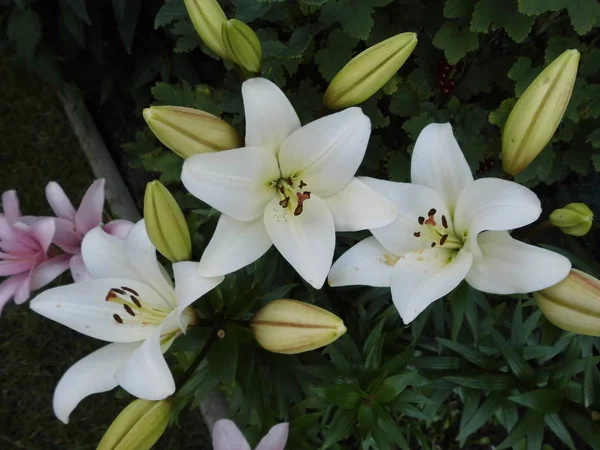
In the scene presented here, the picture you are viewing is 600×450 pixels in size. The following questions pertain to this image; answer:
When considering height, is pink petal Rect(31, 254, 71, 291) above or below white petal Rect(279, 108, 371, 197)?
below

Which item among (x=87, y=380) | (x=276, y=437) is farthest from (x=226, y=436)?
(x=87, y=380)

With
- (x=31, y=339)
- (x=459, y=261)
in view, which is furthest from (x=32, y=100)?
(x=459, y=261)

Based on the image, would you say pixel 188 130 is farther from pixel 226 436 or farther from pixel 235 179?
pixel 226 436

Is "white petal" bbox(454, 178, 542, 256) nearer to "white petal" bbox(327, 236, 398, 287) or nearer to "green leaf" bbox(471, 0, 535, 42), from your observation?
"white petal" bbox(327, 236, 398, 287)

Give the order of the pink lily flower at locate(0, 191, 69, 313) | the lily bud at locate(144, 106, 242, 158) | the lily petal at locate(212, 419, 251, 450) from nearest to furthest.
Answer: the lily bud at locate(144, 106, 242, 158) < the lily petal at locate(212, 419, 251, 450) < the pink lily flower at locate(0, 191, 69, 313)

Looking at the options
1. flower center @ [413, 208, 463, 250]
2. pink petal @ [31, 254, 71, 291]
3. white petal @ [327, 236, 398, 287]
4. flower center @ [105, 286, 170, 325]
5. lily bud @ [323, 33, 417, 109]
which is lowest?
pink petal @ [31, 254, 71, 291]

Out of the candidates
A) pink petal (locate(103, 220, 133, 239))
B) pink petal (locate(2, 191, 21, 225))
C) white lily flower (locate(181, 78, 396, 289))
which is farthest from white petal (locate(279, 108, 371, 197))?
pink petal (locate(2, 191, 21, 225))

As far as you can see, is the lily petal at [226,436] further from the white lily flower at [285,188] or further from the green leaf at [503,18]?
the green leaf at [503,18]
